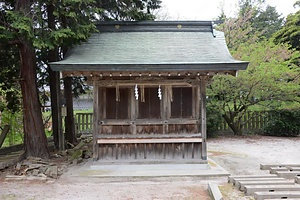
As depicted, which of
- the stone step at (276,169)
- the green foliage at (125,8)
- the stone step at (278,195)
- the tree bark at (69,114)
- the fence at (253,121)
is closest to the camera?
the stone step at (278,195)

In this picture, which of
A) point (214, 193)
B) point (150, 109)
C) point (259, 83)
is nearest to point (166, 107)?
point (150, 109)

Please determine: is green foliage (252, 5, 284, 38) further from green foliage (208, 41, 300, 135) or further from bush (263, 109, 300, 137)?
green foliage (208, 41, 300, 135)

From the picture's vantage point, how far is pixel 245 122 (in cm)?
1464

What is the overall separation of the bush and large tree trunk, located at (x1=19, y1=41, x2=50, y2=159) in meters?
12.0

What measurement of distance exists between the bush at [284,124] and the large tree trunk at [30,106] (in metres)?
12.0

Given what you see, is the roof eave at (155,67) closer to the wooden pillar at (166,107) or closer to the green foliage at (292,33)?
the wooden pillar at (166,107)

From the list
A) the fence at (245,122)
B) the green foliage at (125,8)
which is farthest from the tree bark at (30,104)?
the fence at (245,122)

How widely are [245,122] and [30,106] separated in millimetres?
11188

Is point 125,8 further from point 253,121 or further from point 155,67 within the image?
point 253,121

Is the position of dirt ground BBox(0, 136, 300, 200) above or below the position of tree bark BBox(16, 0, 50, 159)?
below

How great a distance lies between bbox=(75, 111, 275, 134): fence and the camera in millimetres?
14430

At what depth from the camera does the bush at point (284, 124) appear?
14328 millimetres

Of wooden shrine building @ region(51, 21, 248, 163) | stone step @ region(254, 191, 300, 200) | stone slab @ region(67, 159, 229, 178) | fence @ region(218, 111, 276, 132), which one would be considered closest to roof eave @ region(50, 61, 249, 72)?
wooden shrine building @ region(51, 21, 248, 163)

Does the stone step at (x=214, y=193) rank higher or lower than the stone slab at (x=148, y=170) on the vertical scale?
higher
